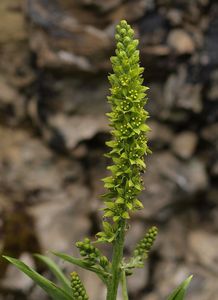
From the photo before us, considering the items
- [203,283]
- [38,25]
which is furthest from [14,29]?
[203,283]

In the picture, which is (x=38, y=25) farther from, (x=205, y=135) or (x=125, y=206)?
(x=125, y=206)

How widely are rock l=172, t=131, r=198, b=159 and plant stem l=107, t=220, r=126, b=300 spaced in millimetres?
4328

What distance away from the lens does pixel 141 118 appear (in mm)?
2189

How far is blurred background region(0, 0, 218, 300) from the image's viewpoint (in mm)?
6043

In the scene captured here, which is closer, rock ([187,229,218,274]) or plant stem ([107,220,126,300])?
plant stem ([107,220,126,300])

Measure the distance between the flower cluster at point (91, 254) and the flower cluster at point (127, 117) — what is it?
210 mm

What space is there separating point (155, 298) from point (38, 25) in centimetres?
363

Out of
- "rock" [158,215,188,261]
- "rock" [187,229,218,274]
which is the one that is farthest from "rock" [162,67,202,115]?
"rock" [187,229,218,274]

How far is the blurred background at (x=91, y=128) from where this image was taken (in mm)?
6043

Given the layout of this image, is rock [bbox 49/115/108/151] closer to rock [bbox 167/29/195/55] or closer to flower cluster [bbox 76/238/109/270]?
rock [bbox 167/29/195/55]

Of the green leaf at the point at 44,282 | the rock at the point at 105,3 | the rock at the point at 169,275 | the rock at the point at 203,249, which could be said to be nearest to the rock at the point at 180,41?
the rock at the point at 105,3

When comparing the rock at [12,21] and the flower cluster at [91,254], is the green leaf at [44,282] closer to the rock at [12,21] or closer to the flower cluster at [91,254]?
the flower cluster at [91,254]

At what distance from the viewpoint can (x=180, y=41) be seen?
20.0ft

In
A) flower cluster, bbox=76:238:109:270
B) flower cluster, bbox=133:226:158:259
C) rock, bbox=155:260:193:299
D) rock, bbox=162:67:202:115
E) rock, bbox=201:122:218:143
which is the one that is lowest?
flower cluster, bbox=76:238:109:270
